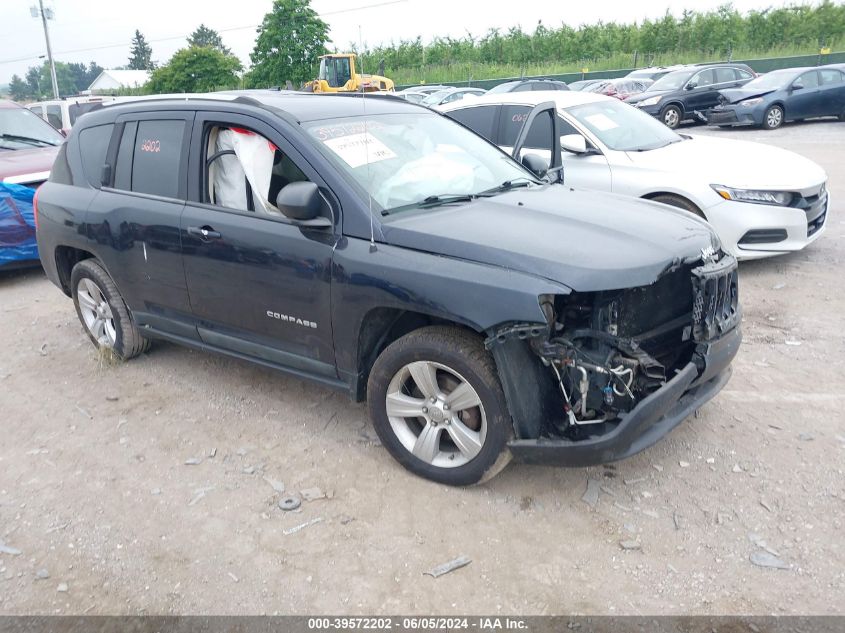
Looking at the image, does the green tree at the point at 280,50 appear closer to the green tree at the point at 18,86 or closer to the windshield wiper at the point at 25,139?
the windshield wiper at the point at 25,139

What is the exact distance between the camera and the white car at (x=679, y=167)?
20.4ft

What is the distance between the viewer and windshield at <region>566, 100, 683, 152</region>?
7031 millimetres

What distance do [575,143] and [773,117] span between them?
14470 mm

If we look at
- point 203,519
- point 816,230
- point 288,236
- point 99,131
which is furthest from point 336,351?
point 816,230

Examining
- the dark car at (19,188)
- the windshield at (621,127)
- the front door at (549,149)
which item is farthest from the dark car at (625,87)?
the dark car at (19,188)

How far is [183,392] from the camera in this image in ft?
15.9

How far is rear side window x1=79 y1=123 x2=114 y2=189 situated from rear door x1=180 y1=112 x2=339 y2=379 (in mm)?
1062

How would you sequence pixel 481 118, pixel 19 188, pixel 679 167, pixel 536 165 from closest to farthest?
pixel 536 165 → pixel 679 167 → pixel 481 118 → pixel 19 188

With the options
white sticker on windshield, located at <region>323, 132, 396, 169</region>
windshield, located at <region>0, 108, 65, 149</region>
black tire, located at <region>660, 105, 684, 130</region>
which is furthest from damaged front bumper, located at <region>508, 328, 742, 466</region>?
black tire, located at <region>660, 105, 684, 130</region>

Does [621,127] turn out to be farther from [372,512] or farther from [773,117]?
[773,117]

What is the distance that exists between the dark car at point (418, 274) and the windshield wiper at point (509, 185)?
0.02 metres

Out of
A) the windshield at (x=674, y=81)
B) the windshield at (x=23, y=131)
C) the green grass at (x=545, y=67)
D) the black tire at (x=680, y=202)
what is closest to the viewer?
the black tire at (x=680, y=202)

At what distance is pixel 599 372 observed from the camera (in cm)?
304

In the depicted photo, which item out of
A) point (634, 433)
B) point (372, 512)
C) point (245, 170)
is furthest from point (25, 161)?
point (634, 433)
